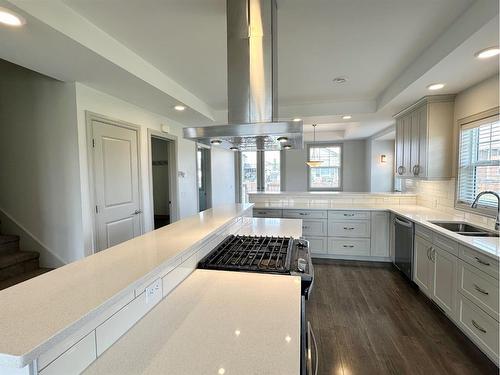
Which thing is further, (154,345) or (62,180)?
(62,180)

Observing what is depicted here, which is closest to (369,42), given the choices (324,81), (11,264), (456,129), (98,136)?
(324,81)

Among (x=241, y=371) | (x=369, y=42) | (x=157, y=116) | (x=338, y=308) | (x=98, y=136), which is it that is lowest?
(x=338, y=308)

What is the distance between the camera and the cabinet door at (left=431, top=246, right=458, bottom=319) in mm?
2268

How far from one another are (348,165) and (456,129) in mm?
4673

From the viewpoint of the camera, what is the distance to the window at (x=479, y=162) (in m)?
2.62

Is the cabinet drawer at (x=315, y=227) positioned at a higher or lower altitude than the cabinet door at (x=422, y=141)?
lower

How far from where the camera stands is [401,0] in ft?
5.79

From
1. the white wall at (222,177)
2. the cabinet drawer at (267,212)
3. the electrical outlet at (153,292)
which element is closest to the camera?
the electrical outlet at (153,292)

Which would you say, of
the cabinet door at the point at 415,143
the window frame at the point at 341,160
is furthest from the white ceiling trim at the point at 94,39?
the window frame at the point at 341,160

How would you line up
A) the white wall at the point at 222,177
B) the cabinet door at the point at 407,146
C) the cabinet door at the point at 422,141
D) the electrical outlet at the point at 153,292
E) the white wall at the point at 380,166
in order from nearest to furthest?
the electrical outlet at the point at 153,292
the cabinet door at the point at 422,141
the cabinet door at the point at 407,146
the white wall at the point at 222,177
the white wall at the point at 380,166

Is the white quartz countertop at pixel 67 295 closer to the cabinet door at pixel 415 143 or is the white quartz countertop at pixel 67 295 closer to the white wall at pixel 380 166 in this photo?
the cabinet door at pixel 415 143

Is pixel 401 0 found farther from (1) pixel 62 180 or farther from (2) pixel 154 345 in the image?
(1) pixel 62 180

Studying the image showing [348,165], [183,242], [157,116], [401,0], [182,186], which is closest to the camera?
[183,242]

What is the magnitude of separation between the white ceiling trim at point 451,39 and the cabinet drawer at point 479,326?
6.49 feet
